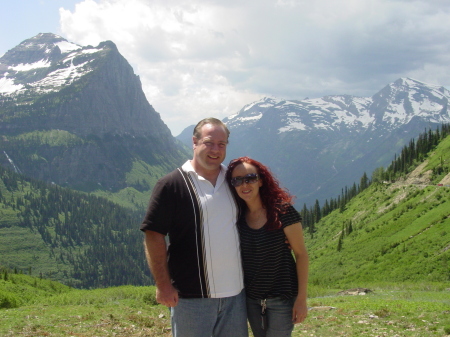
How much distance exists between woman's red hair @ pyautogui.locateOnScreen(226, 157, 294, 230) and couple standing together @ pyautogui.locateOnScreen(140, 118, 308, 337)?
2 centimetres

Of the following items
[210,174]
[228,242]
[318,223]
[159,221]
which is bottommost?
[318,223]

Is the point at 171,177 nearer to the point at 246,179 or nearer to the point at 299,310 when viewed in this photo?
the point at 246,179

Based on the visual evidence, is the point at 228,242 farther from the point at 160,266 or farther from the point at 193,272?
the point at 160,266

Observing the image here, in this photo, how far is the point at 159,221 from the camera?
234 inches

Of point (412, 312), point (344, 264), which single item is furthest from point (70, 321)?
point (344, 264)

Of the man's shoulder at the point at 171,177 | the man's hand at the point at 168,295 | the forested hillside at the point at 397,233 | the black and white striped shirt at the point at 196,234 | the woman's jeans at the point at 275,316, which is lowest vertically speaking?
the forested hillside at the point at 397,233

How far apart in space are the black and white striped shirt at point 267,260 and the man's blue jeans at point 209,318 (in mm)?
471

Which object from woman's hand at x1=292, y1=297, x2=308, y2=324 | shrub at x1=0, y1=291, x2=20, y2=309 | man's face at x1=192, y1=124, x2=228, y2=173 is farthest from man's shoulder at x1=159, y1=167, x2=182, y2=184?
shrub at x1=0, y1=291, x2=20, y2=309

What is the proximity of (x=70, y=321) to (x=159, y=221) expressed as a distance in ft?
41.1

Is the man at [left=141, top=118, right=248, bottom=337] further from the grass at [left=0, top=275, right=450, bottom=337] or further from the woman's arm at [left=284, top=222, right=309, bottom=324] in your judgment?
the grass at [left=0, top=275, right=450, bottom=337]

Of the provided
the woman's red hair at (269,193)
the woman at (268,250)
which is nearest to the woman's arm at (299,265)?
the woman at (268,250)

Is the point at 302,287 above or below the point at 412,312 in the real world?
above

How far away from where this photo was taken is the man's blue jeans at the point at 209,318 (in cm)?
610

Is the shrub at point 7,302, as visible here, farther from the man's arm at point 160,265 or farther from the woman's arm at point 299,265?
the woman's arm at point 299,265
